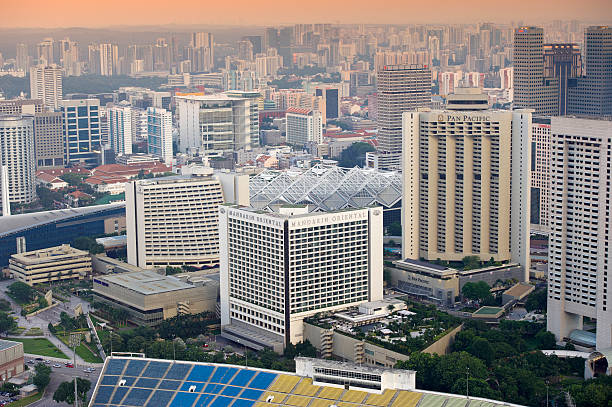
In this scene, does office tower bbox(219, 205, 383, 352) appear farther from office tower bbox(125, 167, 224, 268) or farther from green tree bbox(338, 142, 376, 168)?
green tree bbox(338, 142, 376, 168)

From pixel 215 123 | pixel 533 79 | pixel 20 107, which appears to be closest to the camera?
pixel 533 79

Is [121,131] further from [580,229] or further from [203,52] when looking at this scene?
[580,229]

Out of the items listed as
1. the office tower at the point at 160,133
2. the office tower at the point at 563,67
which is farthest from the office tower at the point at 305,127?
the office tower at the point at 563,67

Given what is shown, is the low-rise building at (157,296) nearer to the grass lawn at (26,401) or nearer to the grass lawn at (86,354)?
the grass lawn at (86,354)

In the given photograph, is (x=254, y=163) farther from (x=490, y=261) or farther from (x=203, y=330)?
(x=203, y=330)

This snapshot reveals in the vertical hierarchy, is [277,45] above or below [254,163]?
above

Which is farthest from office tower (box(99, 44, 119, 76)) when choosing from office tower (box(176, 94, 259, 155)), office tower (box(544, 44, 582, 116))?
office tower (box(544, 44, 582, 116))

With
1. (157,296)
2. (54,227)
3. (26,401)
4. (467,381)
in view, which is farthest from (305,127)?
(467,381)

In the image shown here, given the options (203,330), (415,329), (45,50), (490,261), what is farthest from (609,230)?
(45,50)
